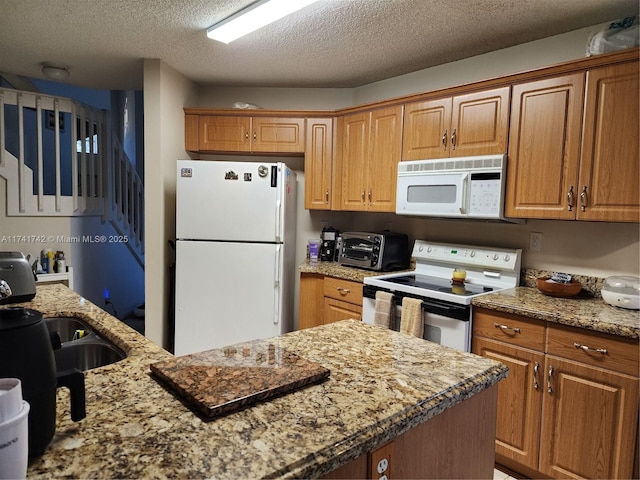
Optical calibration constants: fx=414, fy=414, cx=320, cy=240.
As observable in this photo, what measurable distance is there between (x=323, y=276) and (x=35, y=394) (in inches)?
99.7

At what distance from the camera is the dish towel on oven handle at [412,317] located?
93.9 inches

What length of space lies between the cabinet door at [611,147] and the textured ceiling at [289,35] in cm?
45

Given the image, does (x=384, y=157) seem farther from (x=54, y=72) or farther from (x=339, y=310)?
(x=54, y=72)

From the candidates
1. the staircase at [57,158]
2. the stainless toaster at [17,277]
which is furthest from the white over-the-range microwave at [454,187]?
the staircase at [57,158]

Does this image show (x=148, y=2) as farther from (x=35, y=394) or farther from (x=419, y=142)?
(x=35, y=394)

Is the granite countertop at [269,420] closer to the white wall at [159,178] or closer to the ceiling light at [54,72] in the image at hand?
the white wall at [159,178]

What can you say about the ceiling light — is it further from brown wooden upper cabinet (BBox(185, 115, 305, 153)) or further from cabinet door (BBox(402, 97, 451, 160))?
cabinet door (BBox(402, 97, 451, 160))

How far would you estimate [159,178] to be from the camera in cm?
321

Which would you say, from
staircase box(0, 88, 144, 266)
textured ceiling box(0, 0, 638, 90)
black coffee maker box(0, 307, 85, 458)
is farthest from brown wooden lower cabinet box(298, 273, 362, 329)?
staircase box(0, 88, 144, 266)

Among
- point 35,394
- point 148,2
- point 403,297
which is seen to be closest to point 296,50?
point 148,2

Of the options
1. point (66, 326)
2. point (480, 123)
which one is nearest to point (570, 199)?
point (480, 123)

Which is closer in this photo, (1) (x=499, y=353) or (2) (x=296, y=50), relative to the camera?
(1) (x=499, y=353)

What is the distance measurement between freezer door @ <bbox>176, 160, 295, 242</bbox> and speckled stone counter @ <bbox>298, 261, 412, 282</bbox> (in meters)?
0.34

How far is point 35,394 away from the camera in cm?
66
